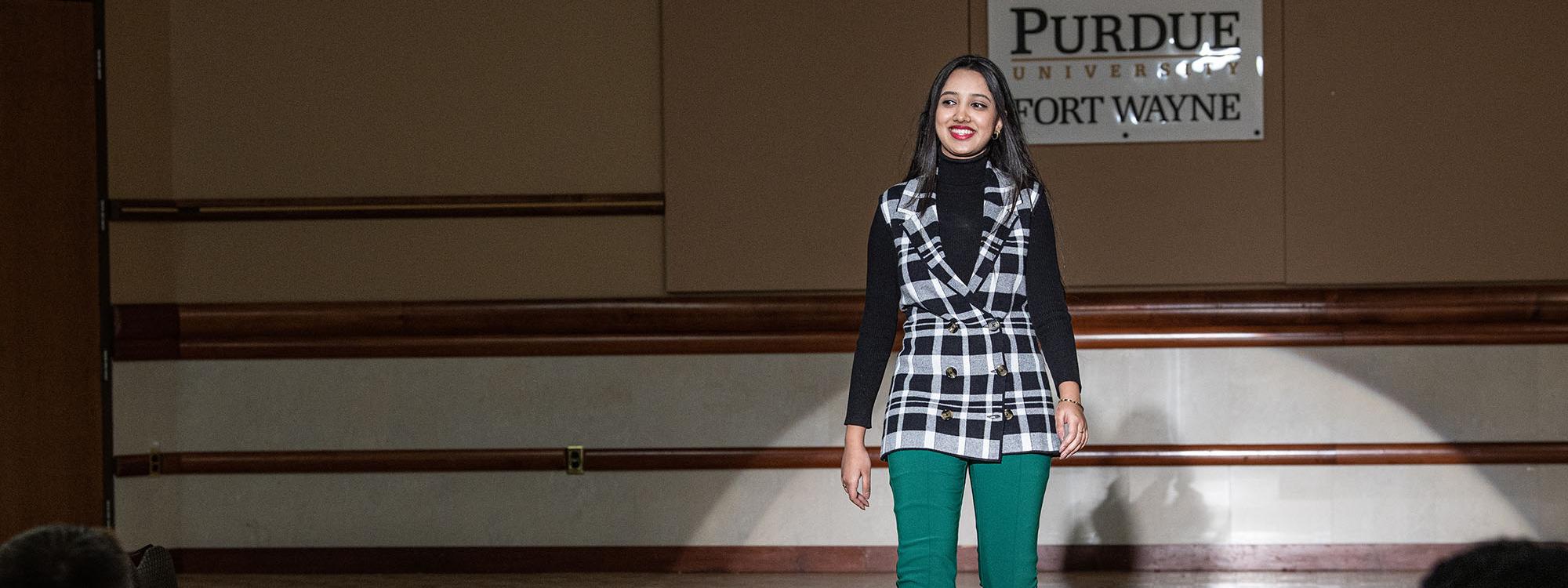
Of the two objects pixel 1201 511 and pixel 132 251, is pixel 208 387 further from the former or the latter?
pixel 1201 511

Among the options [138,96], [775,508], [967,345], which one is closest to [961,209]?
[967,345]

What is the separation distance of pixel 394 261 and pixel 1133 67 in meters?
2.37

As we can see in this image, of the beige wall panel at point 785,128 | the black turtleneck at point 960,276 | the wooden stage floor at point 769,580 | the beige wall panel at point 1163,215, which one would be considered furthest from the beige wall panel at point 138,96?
the black turtleneck at point 960,276

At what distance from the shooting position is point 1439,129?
4.30m

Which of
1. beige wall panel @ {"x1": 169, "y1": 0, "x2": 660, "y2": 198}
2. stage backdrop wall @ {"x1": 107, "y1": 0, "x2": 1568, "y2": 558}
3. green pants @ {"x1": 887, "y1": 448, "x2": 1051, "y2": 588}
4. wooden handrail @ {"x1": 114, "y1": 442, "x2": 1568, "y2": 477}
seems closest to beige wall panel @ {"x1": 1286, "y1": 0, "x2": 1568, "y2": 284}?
stage backdrop wall @ {"x1": 107, "y1": 0, "x2": 1568, "y2": 558}

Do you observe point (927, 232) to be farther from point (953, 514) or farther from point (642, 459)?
point (642, 459)

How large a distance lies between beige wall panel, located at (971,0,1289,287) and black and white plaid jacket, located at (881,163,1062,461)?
80.2 inches

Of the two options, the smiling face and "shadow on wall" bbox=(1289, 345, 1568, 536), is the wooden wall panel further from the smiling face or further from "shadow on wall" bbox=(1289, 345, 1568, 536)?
"shadow on wall" bbox=(1289, 345, 1568, 536)

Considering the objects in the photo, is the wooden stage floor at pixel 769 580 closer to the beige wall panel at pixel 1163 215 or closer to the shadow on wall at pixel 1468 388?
the shadow on wall at pixel 1468 388

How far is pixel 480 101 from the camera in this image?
14.6 ft

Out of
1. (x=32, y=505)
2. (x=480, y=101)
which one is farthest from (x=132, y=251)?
(x=480, y=101)

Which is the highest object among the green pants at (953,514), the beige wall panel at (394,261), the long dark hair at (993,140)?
the long dark hair at (993,140)

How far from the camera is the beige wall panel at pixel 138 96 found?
14.3 ft

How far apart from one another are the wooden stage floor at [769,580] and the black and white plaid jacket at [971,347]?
1966 millimetres
